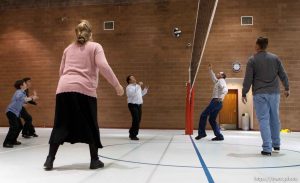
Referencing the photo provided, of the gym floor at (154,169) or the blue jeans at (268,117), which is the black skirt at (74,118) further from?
the blue jeans at (268,117)

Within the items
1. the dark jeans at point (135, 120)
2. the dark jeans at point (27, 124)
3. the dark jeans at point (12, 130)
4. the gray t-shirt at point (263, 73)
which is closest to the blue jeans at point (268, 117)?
the gray t-shirt at point (263, 73)

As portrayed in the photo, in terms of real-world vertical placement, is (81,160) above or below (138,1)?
below

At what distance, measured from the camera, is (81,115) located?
11.9 ft

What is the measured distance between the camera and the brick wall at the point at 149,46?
43.6ft

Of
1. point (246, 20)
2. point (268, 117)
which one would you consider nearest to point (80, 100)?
point (268, 117)

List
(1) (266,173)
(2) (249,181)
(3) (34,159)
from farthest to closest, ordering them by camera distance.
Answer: (3) (34,159) → (1) (266,173) → (2) (249,181)

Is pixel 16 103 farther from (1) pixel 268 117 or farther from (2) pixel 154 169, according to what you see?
(1) pixel 268 117

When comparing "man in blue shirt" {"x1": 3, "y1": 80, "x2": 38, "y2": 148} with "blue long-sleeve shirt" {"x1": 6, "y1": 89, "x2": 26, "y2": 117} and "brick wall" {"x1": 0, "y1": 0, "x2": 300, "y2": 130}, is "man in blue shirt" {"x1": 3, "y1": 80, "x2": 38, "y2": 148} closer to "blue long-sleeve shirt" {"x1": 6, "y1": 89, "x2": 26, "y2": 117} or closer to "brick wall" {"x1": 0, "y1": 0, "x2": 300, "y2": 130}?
"blue long-sleeve shirt" {"x1": 6, "y1": 89, "x2": 26, "y2": 117}

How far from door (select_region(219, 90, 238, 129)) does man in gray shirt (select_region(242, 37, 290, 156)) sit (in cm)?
852

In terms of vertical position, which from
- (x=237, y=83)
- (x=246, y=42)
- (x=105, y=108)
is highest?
(x=246, y=42)

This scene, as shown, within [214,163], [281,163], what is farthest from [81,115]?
[281,163]

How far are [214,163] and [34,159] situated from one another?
2214 mm

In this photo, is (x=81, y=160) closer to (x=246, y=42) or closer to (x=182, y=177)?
(x=182, y=177)

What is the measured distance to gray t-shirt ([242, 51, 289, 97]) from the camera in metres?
5.11
